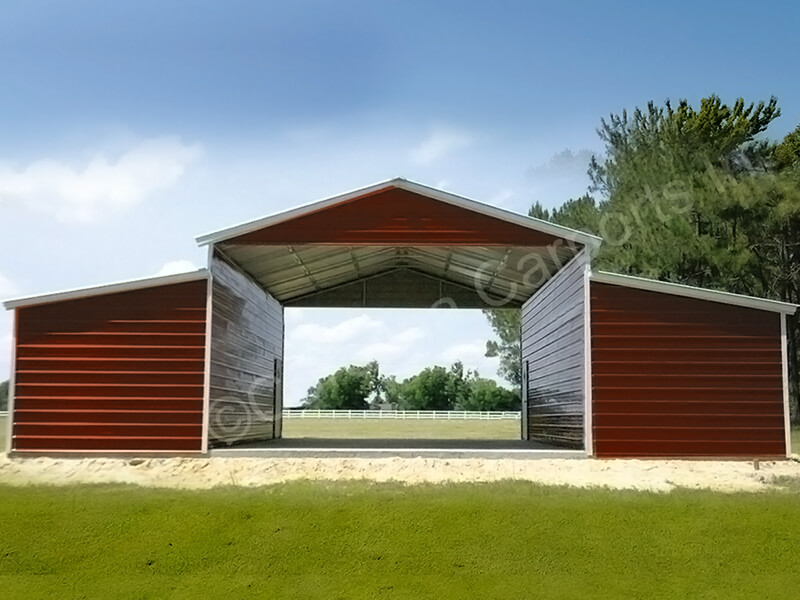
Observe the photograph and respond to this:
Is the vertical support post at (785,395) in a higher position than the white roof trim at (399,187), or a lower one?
lower

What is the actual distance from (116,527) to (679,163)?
22822mm

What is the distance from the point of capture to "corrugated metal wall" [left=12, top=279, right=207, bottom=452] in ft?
48.3

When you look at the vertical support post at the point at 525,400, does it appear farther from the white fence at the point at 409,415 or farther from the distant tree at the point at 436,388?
the distant tree at the point at 436,388

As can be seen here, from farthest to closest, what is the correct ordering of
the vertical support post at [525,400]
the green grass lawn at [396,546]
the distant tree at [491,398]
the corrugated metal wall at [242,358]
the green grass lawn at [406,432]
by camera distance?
the distant tree at [491,398]
the green grass lawn at [406,432]
the vertical support post at [525,400]
the corrugated metal wall at [242,358]
the green grass lawn at [396,546]

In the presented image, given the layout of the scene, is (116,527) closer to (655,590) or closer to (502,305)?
(655,590)

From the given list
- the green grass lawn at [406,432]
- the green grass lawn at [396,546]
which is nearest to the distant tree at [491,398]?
the green grass lawn at [406,432]

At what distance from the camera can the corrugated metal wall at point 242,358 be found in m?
15.6

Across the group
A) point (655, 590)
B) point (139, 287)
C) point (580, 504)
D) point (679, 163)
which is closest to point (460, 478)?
point (580, 504)

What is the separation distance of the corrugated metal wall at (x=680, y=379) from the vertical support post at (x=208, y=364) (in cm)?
613

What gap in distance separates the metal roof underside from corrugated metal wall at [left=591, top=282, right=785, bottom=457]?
5.21 ft

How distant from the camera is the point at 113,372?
584 inches

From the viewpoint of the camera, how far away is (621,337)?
14812mm

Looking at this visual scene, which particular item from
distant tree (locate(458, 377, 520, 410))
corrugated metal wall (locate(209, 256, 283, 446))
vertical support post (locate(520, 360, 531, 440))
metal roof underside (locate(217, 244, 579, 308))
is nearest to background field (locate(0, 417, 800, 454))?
vertical support post (locate(520, 360, 531, 440))

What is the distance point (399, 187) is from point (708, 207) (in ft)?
48.1
